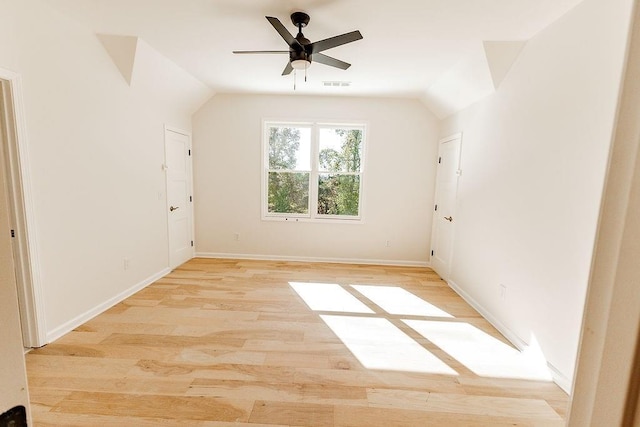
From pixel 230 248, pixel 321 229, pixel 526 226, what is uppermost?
pixel 526 226

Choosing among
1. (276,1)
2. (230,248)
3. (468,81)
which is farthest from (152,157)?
(468,81)

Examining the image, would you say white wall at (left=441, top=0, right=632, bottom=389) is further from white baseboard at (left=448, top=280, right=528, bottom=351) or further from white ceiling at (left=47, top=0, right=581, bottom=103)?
white ceiling at (left=47, top=0, right=581, bottom=103)

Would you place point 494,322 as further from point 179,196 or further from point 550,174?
point 179,196

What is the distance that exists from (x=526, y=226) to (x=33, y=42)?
13.5 feet

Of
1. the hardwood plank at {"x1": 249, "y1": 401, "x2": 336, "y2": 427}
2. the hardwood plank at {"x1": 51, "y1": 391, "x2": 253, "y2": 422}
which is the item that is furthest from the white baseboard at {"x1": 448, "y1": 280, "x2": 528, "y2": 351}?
the hardwood plank at {"x1": 51, "y1": 391, "x2": 253, "y2": 422}

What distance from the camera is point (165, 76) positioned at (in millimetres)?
3396

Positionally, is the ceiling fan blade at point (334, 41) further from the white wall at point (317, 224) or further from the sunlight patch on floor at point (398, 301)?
the sunlight patch on floor at point (398, 301)

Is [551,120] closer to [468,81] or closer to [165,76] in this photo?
[468,81]

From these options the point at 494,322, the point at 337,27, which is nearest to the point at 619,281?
the point at 337,27

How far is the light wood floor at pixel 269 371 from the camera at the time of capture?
169 centimetres

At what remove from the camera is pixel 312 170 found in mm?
4688

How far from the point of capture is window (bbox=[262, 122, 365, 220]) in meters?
4.64

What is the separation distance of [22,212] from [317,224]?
11.2ft

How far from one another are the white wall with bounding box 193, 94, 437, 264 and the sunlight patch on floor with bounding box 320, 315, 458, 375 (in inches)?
79.2
